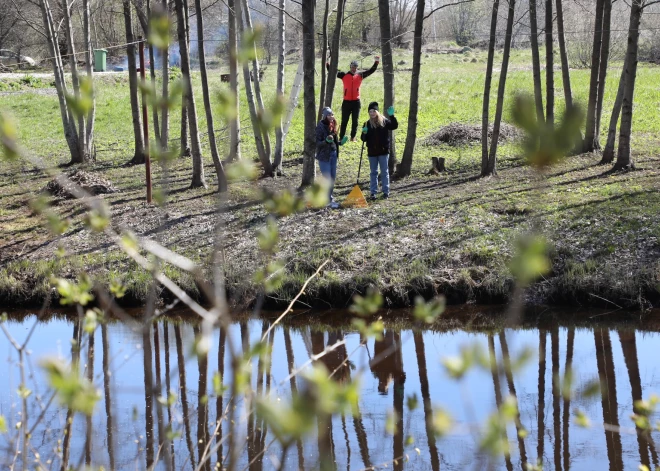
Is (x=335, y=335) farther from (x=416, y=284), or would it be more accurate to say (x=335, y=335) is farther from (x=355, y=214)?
(x=355, y=214)

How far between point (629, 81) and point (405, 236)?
18.3 feet

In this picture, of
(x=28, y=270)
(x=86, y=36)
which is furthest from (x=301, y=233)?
(x=86, y=36)

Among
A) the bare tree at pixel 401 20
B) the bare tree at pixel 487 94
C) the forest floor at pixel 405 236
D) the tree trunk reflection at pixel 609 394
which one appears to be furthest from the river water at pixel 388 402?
the bare tree at pixel 401 20

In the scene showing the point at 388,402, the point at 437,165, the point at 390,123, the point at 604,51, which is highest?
the point at 604,51

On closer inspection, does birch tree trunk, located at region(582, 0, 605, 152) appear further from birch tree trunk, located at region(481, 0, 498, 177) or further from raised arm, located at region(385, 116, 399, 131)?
raised arm, located at region(385, 116, 399, 131)

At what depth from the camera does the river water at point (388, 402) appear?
6223 millimetres

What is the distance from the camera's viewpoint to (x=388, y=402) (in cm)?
769

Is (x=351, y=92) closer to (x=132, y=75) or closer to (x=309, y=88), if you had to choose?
(x=309, y=88)

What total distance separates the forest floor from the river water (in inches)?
27.7

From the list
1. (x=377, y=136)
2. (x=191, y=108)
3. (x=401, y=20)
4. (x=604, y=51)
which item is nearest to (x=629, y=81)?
(x=604, y=51)

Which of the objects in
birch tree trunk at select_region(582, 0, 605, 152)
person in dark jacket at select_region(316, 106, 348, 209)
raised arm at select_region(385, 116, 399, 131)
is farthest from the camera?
birch tree trunk at select_region(582, 0, 605, 152)

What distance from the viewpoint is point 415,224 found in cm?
1248

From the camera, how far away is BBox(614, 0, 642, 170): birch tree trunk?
45.2ft

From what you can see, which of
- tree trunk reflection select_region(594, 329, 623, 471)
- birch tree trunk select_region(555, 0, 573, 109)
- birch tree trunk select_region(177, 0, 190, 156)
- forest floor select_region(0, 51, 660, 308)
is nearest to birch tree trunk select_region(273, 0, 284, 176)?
forest floor select_region(0, 51, 660, 308)
